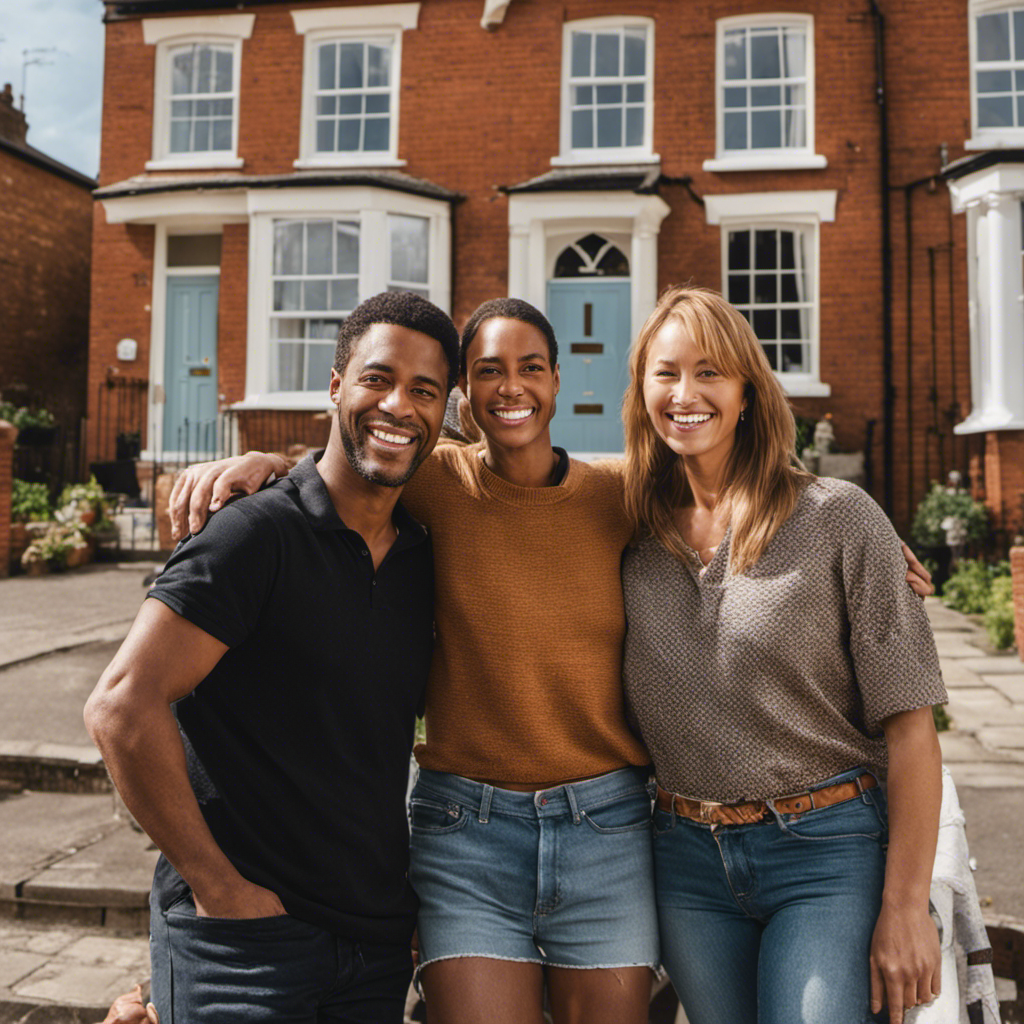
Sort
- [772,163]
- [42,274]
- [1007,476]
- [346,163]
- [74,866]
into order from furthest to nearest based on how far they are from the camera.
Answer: [42,274] < [346,163] < [772,163] < [1007,476] < [74,866]

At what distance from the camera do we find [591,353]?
1269 cm

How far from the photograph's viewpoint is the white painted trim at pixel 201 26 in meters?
13.1

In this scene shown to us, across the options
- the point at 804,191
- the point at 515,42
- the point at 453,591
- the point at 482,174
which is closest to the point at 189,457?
the point at 482,174

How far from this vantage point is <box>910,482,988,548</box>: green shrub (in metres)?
10.3

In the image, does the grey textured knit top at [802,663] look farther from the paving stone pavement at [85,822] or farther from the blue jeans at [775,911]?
the paving stone pavement at [85,822]

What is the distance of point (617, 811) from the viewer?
2.23m

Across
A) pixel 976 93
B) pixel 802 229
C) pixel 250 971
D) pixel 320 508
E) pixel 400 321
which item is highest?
pixel 976 93

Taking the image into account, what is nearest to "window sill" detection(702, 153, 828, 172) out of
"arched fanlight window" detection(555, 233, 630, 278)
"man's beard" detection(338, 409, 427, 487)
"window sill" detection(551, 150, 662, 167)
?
"window sill" detection(551, 150, 662, 167)

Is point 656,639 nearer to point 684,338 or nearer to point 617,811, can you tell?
point 617,811

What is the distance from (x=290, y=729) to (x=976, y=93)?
12974mm

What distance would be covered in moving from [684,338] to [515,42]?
11646 mm

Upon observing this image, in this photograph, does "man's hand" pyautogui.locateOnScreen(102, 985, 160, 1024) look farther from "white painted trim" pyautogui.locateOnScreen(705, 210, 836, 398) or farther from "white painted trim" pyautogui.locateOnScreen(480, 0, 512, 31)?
"white painted trim" pyautogui.locateOnScreen(480, 0, 512, 31)

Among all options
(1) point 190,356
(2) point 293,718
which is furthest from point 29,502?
(2) point 293,718

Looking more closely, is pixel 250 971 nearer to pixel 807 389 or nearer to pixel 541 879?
pixel 541 879
